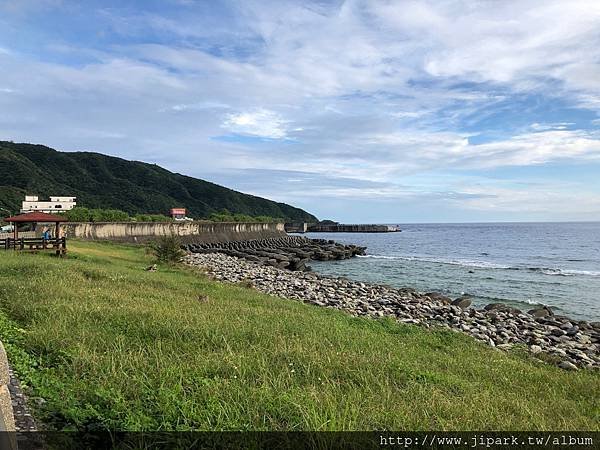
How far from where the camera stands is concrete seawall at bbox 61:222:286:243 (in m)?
37.2

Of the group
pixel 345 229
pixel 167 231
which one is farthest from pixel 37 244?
pixel 345 229

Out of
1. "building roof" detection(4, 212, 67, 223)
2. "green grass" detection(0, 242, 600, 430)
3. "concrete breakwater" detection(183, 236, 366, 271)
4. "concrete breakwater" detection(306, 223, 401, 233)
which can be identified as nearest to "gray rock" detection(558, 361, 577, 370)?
"green grass" detection(0, 242, 600, 430)

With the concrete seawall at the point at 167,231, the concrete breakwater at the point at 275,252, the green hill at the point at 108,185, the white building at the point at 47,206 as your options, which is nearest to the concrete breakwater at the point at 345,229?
the green hill at the point at 108,185

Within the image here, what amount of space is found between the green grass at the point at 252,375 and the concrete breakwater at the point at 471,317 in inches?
110

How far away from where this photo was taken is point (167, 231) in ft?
152

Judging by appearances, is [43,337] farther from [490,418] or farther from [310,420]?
[490,418]

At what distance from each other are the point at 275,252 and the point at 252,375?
1671 inches

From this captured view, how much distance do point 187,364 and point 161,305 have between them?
174 inches

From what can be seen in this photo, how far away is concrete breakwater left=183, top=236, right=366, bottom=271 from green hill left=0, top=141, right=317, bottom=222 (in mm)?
29380

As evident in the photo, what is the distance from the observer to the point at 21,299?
9.48 m

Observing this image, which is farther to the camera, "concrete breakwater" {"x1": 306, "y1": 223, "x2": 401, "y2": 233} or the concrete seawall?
"concrete breakwater" {"x1": 306, "y1": 223, "x2": 401, "y2": 233}

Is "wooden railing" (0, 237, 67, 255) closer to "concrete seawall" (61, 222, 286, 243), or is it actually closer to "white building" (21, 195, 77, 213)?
"concrete seawall" (61, 222, 286, 243)

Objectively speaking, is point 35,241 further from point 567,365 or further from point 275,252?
point 275,252

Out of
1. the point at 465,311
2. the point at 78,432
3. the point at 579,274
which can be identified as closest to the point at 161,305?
the point at 78,432
